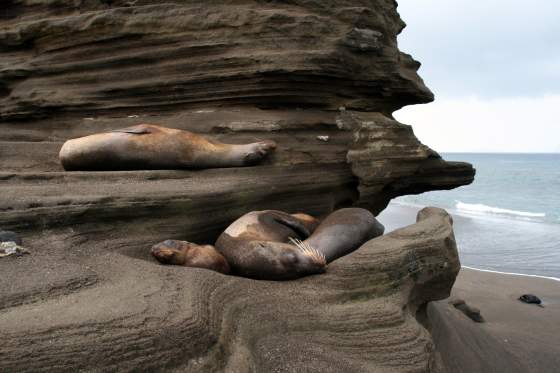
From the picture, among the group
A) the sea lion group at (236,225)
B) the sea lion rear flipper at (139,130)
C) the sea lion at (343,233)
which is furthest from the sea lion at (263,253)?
the sea lion rear flipper at (139,130)

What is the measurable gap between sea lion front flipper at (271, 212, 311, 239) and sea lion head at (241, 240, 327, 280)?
694 millimetres

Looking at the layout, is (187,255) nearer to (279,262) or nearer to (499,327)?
(279,262)

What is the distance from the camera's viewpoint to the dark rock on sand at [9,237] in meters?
3.28

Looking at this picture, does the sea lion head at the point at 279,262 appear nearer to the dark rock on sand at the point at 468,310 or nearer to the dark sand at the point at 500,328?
the dark sand at the point at 500,328

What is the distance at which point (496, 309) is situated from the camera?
915cm

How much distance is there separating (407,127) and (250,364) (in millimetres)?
4700

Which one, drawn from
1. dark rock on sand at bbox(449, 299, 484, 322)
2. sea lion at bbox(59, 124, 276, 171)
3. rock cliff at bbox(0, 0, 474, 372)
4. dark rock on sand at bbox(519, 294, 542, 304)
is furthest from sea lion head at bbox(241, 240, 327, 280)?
dark rock on sand at bbox(519, 294, 542, 304)

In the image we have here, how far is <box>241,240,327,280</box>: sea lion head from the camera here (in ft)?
12.8

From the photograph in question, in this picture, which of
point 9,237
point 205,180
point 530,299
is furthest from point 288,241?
point 530,299

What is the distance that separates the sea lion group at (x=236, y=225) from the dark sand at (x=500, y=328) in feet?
5.69

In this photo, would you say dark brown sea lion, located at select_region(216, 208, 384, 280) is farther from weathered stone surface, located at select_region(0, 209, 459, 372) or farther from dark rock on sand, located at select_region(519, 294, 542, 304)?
dark rock on sand, located at select_region(519, 294, 542, 304)

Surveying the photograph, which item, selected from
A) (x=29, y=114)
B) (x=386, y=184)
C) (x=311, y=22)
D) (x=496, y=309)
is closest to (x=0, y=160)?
(x=29, y=114)

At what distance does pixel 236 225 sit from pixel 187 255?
75 centimetres

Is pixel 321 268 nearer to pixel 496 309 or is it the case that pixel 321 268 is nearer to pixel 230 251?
pixel 230 251
